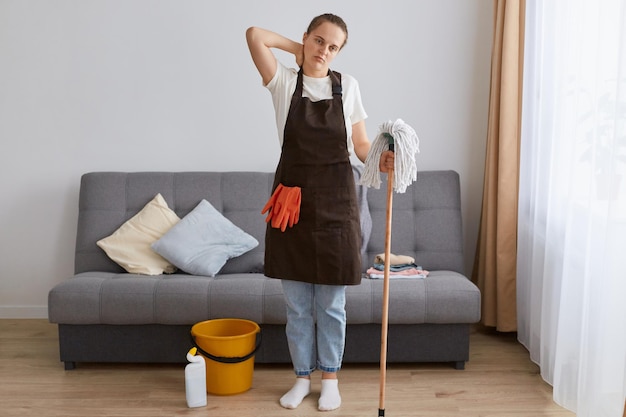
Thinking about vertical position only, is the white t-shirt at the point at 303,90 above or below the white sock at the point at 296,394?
above

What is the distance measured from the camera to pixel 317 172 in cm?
279

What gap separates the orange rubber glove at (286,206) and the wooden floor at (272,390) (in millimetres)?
758

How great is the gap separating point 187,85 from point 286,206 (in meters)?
1.59

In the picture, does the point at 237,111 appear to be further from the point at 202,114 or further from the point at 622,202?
the point at 622,202

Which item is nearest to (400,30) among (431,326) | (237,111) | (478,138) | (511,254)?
(478,138)

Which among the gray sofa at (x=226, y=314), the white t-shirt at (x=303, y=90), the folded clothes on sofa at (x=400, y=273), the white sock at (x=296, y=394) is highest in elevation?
the white t-shirt at (x=303, y=90)

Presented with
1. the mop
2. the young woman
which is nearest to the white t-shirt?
the young woman

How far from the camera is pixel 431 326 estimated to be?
3350mm

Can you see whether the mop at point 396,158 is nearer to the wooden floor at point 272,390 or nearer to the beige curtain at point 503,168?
the wooden floor at point 272,390

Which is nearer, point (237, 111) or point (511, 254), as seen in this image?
point (511, 254)

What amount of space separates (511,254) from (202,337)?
1.64 m

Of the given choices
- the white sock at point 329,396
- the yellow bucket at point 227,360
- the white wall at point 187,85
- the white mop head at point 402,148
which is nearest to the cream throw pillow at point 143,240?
the white wall at point 187,85

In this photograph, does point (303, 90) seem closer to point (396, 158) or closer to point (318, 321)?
point (396, 158)

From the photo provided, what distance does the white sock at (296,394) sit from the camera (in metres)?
2.93
